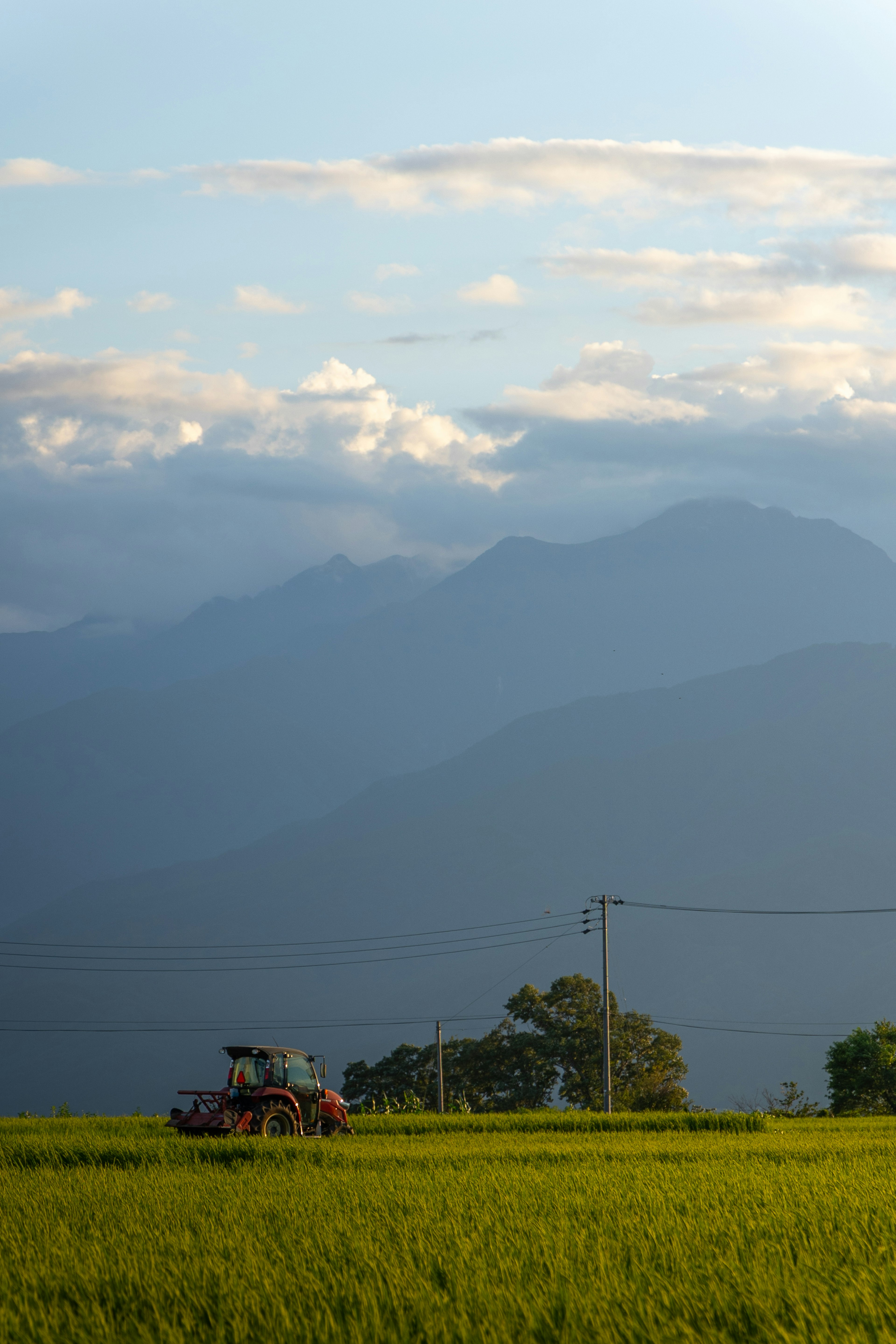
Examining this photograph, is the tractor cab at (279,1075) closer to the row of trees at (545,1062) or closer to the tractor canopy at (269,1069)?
the tractor canopy at (269,1069)

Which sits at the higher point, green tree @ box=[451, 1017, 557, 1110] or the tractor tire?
the tractor tire

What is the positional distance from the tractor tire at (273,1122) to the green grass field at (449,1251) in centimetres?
449

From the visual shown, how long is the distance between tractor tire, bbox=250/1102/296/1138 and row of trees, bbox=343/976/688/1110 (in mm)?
38759

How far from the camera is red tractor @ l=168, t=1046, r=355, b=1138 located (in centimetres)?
2595

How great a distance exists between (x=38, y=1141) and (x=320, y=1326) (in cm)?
1803

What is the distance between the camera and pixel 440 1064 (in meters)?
58.8

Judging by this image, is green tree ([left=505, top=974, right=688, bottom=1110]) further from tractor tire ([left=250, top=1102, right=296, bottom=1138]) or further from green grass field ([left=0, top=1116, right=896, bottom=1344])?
green grass field ([left=0, top=1116, right=896, bottom=1344])

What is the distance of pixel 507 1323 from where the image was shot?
28.5 ft

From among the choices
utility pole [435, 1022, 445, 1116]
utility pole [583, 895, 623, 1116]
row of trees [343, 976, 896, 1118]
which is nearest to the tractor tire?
utility pole [583, 895, 623, 1116]

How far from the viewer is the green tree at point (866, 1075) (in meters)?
50.8

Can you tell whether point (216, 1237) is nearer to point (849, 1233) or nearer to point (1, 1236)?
point (1, 1236)

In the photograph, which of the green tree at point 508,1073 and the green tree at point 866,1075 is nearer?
the green tree at point 866,1075

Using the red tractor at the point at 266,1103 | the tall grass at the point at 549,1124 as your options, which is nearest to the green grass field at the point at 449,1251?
the red tractor at the point at 266,1103

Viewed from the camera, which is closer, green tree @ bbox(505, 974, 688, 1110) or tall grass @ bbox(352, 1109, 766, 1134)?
tall grass @ bbox(352, 1109, 766, 1134)
